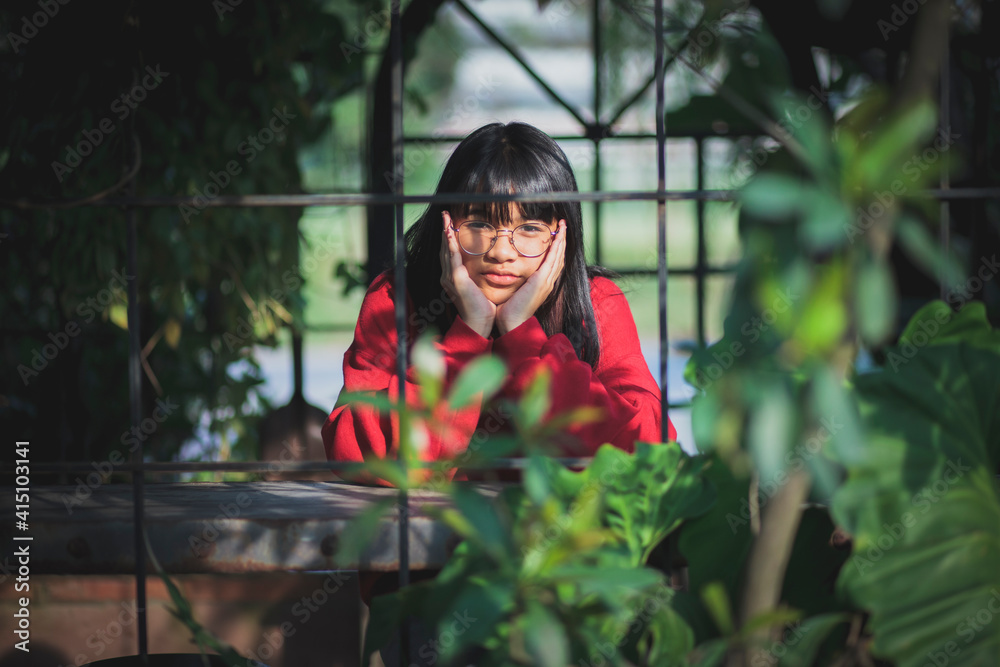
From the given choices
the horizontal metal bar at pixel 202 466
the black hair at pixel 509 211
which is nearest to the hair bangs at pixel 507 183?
the black hair at pixel 509 211

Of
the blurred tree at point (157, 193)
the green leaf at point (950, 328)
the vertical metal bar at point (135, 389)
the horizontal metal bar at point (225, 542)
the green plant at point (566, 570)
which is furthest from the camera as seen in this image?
the blurred tree at point (157, 193)

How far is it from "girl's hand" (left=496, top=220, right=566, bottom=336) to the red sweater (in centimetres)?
3

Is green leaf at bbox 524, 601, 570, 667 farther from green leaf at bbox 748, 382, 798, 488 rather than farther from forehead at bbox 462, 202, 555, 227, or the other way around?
forehead at bbox 462, 202, 555, 227

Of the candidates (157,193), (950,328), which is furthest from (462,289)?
(157,193)

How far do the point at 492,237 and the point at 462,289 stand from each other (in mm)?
115

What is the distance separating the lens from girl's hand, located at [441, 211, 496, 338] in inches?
63.6

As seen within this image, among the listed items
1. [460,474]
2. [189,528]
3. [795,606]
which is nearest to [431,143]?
[460,474]

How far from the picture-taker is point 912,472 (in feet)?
3.23

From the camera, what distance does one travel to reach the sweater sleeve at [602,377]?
58.6 inches

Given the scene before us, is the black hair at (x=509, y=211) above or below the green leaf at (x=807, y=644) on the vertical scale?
above

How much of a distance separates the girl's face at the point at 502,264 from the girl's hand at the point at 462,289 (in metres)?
0.03

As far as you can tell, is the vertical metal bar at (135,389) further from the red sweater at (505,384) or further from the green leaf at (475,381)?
the green leaf at (475,381)

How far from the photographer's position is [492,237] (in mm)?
1626

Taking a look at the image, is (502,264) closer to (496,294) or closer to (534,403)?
(496,294)
